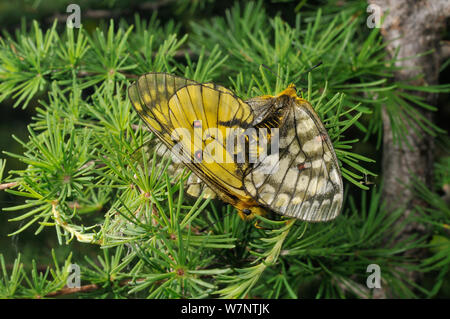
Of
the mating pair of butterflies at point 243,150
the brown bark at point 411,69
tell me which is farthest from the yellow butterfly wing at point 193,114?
the brown bark at point 411,69

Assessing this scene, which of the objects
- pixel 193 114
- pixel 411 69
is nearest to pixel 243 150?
pixel 193 114

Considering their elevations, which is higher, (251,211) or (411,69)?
(411,69)

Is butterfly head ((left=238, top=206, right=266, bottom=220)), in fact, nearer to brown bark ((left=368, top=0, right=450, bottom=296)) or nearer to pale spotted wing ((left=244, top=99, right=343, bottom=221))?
pale spotted wing ((left=244, top=99, right=343, bottom=221))

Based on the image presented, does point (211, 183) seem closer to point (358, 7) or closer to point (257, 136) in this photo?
point (257, 136)

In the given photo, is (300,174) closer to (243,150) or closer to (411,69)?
(243,150)

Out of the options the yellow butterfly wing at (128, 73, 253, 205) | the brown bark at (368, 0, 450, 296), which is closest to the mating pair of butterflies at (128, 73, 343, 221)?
the yellow butterfly wing at (128, 73, 253, 205)
